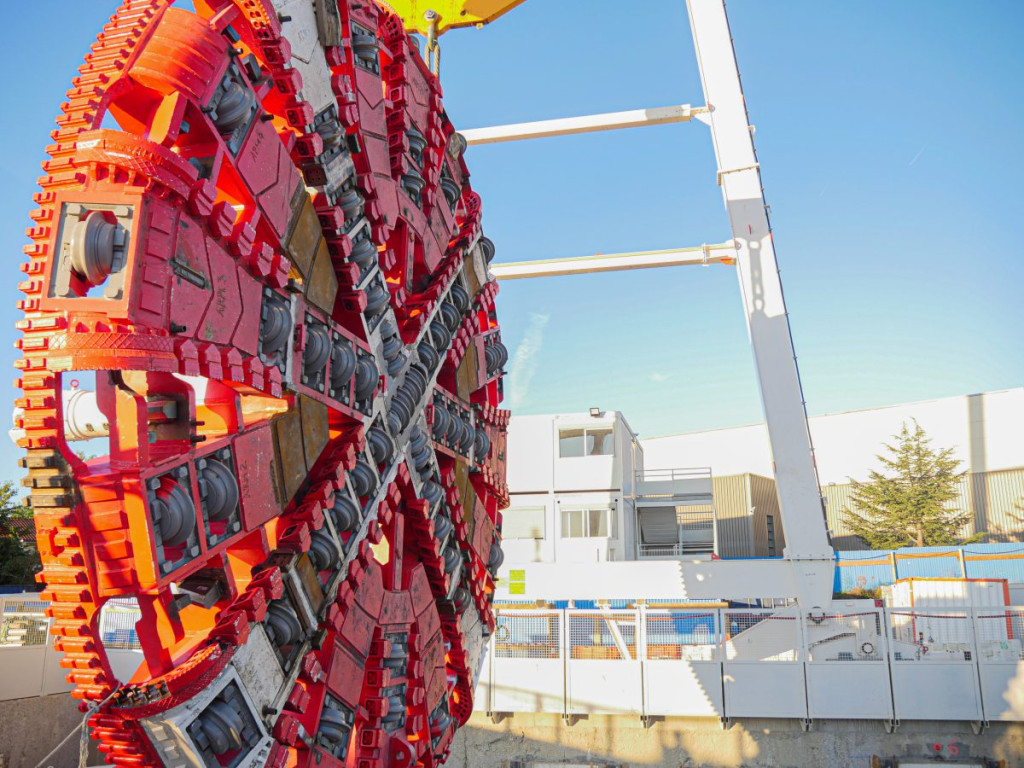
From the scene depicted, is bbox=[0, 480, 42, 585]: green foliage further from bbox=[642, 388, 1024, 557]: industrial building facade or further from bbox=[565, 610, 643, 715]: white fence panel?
bbox=[642, 388, 1024, 557]: industrial building facade

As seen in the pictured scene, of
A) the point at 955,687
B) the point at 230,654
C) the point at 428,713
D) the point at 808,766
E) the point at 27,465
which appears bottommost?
the point at 808,766

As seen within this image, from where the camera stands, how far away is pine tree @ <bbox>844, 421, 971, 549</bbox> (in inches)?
2063

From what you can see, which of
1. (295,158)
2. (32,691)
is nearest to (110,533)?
(295,158)

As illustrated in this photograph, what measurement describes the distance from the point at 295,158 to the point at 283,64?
59 cm

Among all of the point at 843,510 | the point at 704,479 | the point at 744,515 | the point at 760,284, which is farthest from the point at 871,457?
the point at 760,284

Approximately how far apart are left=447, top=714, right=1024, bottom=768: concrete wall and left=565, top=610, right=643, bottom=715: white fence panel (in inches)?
17.5

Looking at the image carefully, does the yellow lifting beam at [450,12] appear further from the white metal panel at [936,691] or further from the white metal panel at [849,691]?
the white metal panel at [936,691]

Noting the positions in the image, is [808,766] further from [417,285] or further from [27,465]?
[27,465]

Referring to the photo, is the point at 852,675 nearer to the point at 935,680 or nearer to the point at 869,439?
the point at 935,680

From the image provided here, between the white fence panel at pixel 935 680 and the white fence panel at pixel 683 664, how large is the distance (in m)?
3.52

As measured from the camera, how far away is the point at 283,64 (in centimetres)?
552

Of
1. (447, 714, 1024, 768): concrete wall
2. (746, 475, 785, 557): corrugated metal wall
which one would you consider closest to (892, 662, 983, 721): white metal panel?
(447, 714, 1024, 768): concrete wall

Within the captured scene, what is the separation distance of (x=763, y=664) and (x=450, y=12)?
45.2 ft

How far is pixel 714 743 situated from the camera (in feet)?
62.7
